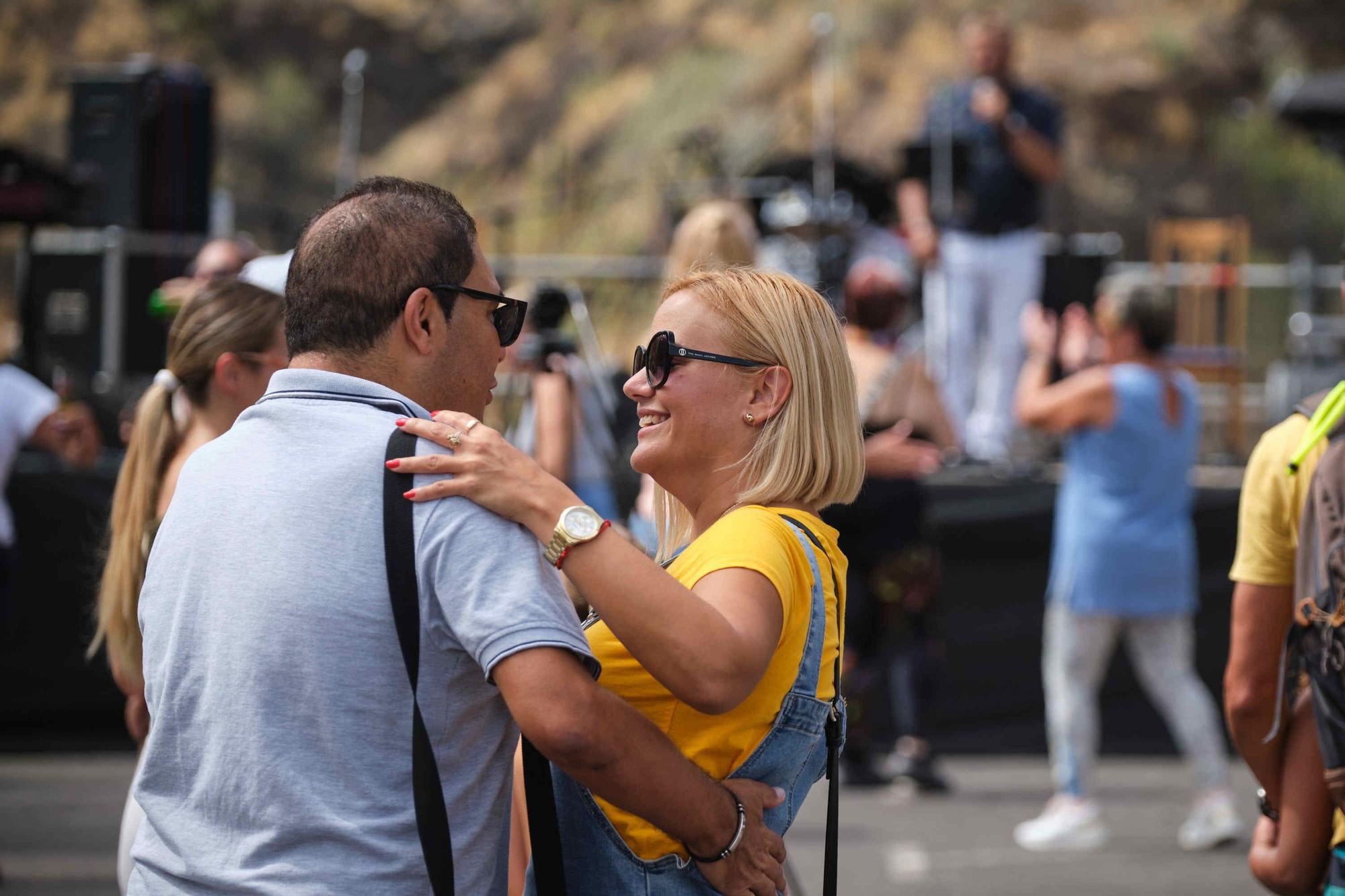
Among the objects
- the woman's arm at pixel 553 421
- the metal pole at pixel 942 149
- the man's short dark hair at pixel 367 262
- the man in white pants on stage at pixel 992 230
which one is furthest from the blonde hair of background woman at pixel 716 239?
the metal pole at pixel 942 149

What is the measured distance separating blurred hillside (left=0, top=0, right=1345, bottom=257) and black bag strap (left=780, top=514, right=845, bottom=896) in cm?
1716

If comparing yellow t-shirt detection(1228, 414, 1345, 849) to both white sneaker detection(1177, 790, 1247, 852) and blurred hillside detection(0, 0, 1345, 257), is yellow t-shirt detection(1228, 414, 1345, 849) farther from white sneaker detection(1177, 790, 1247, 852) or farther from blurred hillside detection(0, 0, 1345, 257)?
blurred hillside detection(0, 0, 1345, 257)

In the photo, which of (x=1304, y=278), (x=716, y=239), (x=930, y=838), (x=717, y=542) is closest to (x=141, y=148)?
(x=716, y=239)

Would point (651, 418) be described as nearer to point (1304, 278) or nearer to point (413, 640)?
point (413, 640)

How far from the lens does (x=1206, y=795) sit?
17.8 ft

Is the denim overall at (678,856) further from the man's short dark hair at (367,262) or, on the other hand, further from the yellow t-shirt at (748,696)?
the man's short dark hair at (367,262)

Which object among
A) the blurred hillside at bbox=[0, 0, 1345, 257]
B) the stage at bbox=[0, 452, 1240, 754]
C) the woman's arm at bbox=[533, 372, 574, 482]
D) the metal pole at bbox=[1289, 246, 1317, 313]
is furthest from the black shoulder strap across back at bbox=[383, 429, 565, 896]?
the blurred hillside at bbox=[0, 0, 1345, 257]

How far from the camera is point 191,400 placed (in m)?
2.71

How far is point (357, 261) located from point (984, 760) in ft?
18.9

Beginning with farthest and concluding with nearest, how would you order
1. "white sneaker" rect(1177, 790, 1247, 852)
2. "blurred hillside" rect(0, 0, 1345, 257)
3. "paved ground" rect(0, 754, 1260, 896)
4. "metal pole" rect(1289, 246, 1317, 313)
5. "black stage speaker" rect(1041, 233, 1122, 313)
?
1. "blurred hillside" rect(0, 0, 1345, 257)
2. "black stage speaker" rect(1041, 233, 1122, 313)
3. "metal pole" rect(1289, 246, 1317, 313)
4. "white sneaker" rect(1177, 790, 1247, 852)
5. "paved ground" rect(0, 754, 1260, 896)

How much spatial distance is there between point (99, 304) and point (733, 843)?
7.26m

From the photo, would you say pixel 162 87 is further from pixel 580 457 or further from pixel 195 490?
pixel 195 490

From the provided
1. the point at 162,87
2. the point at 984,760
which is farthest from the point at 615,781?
the point at 162,87

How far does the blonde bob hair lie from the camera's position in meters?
1.90
